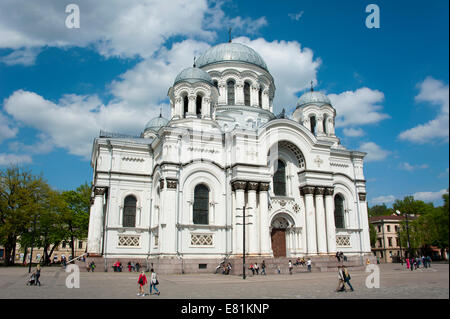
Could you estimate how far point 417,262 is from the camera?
3066 cm

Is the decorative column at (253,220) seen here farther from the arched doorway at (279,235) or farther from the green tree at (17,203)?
the green tree at (17,203)

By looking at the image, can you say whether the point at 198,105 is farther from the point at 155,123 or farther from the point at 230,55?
the point at 155,123

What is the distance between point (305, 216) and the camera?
106 feet

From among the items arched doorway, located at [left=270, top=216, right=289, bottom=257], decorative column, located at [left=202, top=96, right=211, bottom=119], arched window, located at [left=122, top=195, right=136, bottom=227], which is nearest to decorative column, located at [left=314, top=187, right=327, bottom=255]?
arched doorway, located at [left=270, top=216, right=289, bottom=257]

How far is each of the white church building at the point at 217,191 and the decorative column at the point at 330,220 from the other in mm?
86

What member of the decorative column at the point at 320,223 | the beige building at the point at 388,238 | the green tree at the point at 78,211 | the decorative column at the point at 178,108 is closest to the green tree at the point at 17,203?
the green tree at the point at 78,211

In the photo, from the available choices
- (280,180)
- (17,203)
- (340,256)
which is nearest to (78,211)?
(17,203)

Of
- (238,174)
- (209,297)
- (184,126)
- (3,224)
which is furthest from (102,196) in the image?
(209,297)

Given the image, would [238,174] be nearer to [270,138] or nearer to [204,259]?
[270,138]

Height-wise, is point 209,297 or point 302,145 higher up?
point 302,145

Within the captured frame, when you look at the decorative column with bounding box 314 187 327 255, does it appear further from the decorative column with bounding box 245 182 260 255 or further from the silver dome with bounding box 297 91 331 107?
the silver dome with bounding box 297 91 331 107

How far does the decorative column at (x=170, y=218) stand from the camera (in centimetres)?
2722

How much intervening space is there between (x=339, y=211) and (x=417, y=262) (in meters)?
7.67
